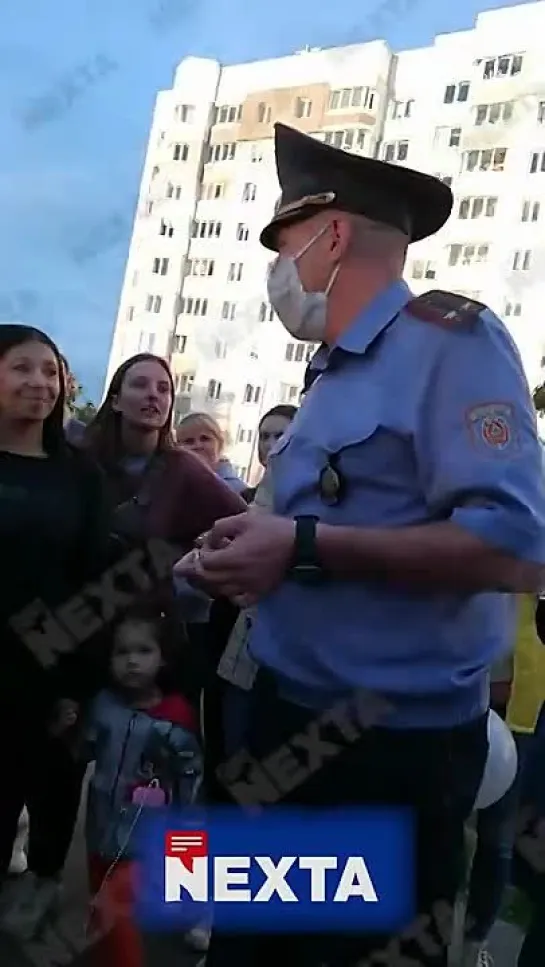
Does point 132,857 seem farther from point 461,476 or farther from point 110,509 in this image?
point 461,476

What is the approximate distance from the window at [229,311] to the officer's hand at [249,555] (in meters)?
38.7

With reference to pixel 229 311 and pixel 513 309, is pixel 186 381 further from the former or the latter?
pixel 513 309

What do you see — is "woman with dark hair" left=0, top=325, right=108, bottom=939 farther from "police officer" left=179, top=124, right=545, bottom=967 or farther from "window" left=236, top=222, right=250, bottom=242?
"window" left=236, top=222, right=250, bottom=242

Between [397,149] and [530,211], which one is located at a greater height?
[397,149]

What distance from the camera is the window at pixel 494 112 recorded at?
117ft

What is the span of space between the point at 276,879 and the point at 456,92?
125 ft

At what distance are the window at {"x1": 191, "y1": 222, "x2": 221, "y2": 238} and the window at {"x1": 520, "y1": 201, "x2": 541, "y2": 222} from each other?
39.3 ft

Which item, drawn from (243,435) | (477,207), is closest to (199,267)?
(243,435)

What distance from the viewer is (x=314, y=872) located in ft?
5.00

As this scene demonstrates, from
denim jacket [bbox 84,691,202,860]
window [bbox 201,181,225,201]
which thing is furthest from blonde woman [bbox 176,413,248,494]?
window [bbox 201,181,225,201]

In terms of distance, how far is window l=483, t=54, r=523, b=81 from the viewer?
35.3 metres

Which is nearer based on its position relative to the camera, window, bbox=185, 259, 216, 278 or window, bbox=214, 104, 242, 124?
window, bbox=185, 259, 216, 278

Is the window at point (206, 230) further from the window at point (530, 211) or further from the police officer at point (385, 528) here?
the police officer at point (385, 528)

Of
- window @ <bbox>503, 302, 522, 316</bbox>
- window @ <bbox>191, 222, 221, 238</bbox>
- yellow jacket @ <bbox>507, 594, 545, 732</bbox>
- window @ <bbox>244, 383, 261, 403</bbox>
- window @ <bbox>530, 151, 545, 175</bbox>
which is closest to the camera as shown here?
yellow jacket @ <bbox>507, 594, 545, 732</bbox>
